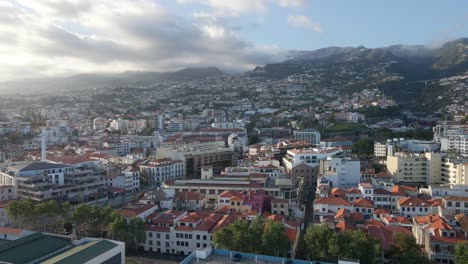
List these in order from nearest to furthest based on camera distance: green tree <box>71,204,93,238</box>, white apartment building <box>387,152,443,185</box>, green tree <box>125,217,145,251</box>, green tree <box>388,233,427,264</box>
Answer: green tree <box>388,233,427,264</box> → green tree <box>125,217,145,251</box> → green tree <box>71,204,93,238</box> → white apartment building <box>387,152,443,185</box>

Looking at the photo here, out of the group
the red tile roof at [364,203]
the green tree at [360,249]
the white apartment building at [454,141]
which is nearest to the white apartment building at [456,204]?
the red tile roof at [364,203]

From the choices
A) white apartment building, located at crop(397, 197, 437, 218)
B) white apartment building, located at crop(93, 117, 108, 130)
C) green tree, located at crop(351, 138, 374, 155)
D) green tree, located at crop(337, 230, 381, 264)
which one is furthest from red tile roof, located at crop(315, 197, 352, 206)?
white apartment building, located at crop(93, 117, 108, 130)

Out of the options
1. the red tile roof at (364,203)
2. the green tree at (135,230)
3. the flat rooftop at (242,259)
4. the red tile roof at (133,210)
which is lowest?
the green tree at (135,230)

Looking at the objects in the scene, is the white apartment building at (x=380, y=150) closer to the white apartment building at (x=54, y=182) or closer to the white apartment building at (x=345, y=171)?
the white apartment building at (x=345, y=171)

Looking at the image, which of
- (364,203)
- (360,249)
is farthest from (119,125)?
(360,249)

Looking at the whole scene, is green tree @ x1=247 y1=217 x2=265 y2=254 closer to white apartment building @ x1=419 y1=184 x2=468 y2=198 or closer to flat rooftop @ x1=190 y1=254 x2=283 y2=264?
flat rooftop @ x1=190 y1=254 x2=283 y2=264

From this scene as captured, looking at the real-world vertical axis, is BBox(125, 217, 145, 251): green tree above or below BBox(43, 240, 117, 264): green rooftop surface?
below

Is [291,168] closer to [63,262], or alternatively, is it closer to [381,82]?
[63,262]
